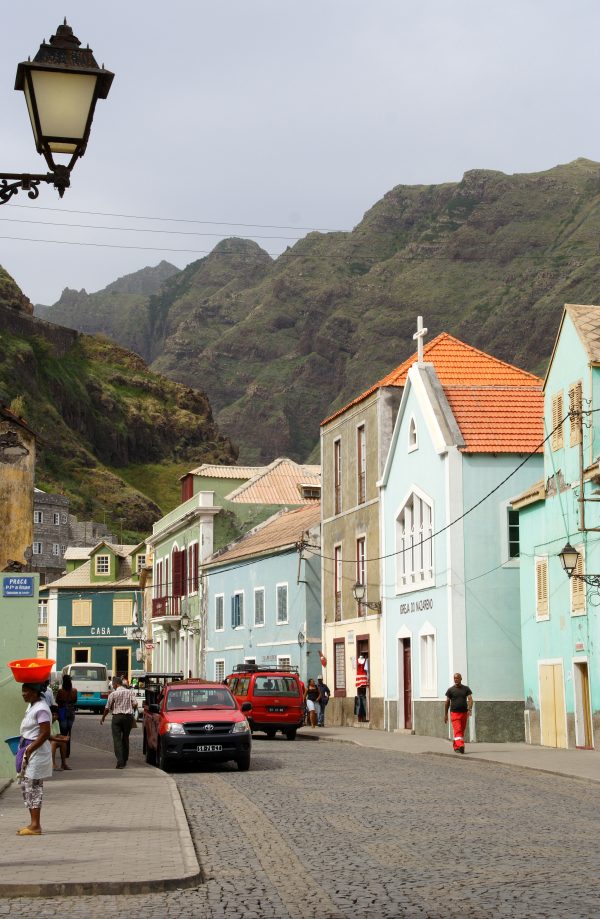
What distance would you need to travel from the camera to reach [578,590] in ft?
87.6

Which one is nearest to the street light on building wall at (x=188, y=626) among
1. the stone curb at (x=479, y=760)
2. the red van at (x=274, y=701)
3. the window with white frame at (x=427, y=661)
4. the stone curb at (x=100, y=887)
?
the red van at (x=274, y=701)

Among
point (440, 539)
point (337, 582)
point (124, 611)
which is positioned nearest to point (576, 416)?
point (440, 539)

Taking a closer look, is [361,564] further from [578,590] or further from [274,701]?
[578,590]

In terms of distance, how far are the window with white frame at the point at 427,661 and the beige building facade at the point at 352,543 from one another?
142 inches

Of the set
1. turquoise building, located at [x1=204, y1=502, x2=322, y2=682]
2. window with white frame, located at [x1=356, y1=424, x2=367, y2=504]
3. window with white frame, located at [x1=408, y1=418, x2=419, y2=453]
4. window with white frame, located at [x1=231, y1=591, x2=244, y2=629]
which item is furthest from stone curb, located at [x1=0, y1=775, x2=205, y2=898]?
window with white frame, located at [x1=231, y1=591, x2=244, y2=629]

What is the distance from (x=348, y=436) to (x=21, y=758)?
97.5ft

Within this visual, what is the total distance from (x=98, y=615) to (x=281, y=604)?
38186 millimetres

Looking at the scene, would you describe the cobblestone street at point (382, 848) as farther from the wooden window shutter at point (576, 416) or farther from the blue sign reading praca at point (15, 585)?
the wooden window shutter at point (576, 416)

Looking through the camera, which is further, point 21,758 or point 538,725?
point 538,725

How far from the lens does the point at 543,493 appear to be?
1129 inches

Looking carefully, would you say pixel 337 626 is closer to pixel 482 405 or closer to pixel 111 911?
pixel 482 405

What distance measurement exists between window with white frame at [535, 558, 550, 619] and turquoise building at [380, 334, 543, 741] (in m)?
2.78

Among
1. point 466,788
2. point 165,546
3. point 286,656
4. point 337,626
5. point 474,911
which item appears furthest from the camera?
point 165,546

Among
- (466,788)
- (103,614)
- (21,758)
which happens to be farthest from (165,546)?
(21,758)
